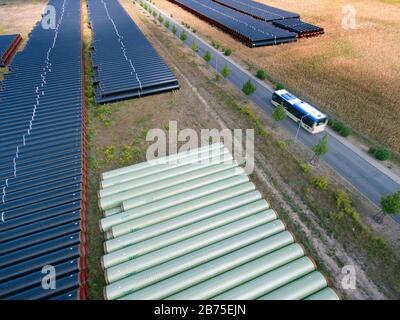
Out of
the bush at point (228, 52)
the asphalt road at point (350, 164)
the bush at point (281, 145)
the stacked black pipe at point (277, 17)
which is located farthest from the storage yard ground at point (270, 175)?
the stacked black pipe at point (277, 17)

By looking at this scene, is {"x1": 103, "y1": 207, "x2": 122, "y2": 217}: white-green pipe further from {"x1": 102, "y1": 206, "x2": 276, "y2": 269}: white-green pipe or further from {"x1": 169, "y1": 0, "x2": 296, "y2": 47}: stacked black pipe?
{"x1": 169, "y1": 0, "x2": 296, "y2": 47}: stacked black pipe

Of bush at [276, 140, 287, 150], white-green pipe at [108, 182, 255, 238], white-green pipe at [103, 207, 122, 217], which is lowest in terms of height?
white-green pipe at [103, 207, 122, 217]

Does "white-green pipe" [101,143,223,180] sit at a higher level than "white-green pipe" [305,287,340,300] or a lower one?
higher

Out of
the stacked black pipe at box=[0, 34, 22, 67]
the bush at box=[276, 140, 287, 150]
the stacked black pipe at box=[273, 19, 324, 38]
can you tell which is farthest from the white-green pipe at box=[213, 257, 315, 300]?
the stacked black pipe at box=[273, 19, 324, 38]

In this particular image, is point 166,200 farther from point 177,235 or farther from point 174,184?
point 177,235

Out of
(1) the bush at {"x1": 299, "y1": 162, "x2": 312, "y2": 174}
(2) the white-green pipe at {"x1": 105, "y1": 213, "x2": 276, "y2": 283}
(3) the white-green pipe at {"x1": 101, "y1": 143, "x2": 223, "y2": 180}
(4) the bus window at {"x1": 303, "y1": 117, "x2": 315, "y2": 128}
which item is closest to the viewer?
(2) the white-green pipe at {"x1": 105, "y1": 213, "x2": 276, "y2": 283}

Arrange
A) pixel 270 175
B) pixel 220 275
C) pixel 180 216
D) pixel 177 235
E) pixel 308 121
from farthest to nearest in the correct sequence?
pixel 308 121 → pixel 270 175 → pixel 180 216 → pixel 177 235 → pixel 220 275

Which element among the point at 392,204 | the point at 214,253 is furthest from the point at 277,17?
the point at 214,253
